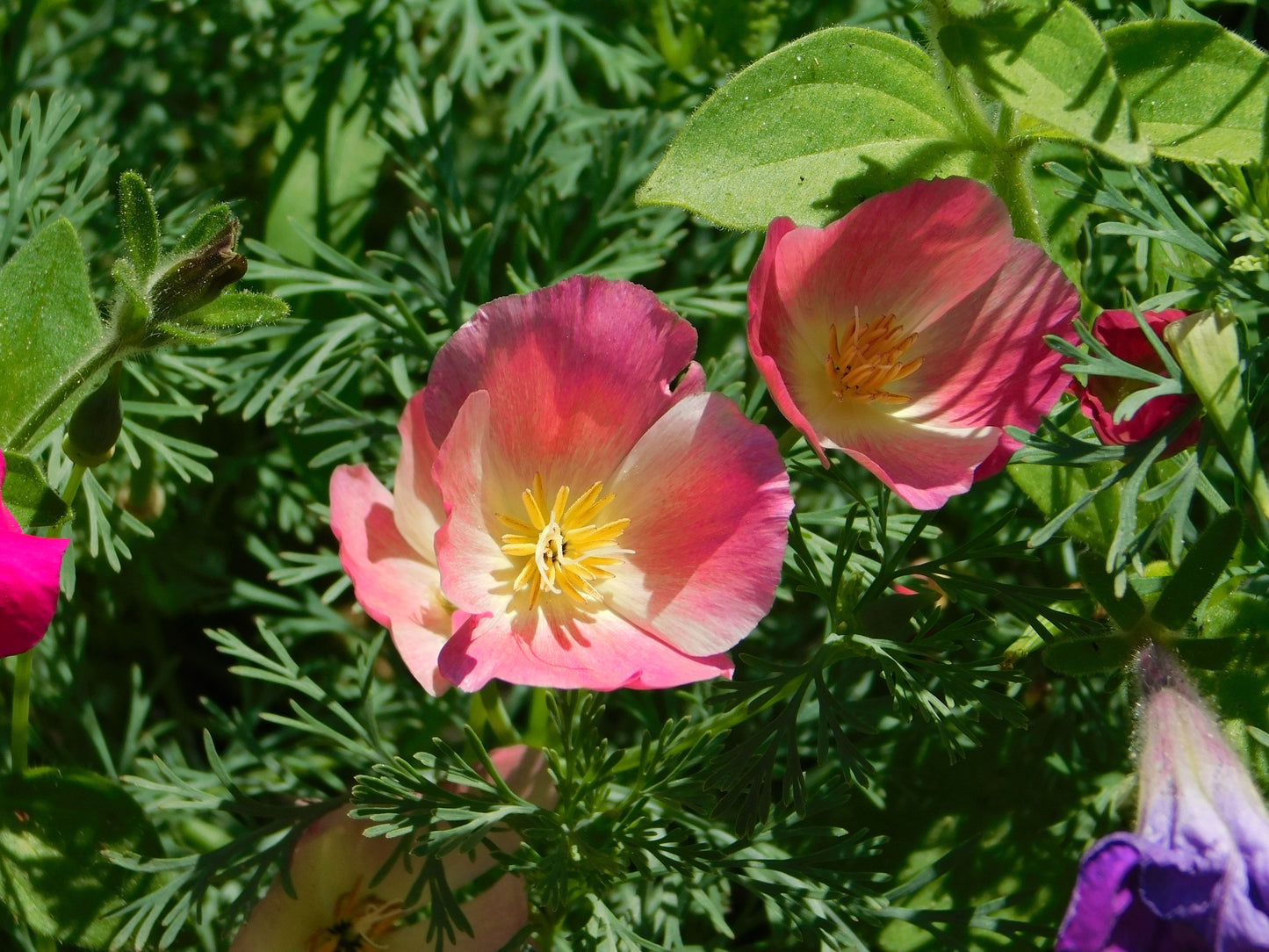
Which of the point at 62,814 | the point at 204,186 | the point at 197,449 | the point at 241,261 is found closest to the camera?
the point at 241,261

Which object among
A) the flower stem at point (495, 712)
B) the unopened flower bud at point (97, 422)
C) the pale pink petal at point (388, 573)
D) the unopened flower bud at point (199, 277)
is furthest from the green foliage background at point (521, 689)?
the unopened flower bud at point (199, 277)

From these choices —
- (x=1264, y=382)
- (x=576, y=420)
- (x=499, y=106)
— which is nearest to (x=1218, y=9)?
(x=1264, y=382)

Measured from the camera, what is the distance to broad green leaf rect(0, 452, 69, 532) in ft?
3.03

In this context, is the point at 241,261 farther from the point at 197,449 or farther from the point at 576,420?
the point at 197,449

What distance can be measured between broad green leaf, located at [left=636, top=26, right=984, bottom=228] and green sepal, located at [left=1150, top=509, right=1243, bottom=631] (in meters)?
0.36

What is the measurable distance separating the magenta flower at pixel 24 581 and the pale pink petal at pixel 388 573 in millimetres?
202

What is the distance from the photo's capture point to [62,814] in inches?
45.0

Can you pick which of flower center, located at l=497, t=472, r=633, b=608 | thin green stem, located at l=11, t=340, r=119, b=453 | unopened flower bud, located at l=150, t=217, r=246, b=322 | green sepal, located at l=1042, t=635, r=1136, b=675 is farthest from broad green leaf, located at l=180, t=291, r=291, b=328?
green sepal, located at l=1042, t=635, r=1136, b=675

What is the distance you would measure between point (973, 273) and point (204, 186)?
1.15 metres

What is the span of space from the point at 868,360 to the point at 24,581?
672 mm

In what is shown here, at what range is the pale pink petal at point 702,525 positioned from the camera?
899mm

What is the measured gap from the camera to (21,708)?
1.08m

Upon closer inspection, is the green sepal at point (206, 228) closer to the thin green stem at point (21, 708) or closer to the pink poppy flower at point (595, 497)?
the pink poppy flower at point (595, 497)

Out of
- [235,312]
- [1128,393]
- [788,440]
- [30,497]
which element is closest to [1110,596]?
[1128,393]
